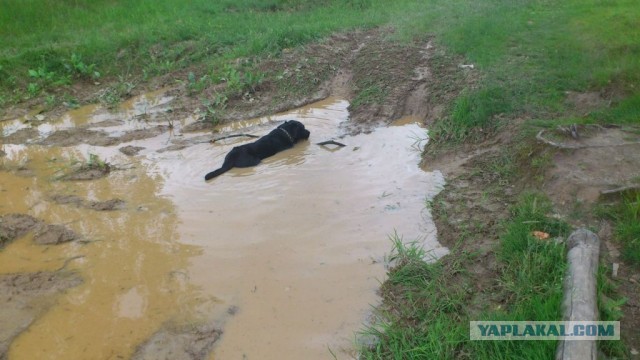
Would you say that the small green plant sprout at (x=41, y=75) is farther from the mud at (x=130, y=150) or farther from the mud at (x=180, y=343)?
the mud at (x=180, y=343)

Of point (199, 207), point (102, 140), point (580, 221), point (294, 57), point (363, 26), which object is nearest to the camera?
point (580, 221)

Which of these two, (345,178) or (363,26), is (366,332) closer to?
(345,178)

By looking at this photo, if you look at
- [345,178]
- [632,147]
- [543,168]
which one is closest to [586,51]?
[632,147]

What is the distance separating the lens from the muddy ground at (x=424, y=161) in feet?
12.2

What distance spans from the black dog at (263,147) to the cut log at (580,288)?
3426 millimetres

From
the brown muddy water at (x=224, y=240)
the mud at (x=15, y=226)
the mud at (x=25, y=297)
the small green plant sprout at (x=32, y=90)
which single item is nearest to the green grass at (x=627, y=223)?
the brown muddy water at (x=224, y=240)

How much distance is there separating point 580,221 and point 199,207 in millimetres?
3256

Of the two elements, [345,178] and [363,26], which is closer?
[345,178]

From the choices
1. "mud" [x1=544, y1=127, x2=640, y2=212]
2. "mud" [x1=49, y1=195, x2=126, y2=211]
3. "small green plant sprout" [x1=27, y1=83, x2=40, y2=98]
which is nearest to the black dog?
"mud" [x1=49, y1=195, x2=126, y2=211]

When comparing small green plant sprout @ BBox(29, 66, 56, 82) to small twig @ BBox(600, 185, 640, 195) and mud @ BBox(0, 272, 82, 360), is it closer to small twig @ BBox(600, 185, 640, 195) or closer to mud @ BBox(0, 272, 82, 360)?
mud @ BBox(0, 272, 82, 360)

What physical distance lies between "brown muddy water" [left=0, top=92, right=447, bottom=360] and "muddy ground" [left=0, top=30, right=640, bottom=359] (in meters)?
0.14

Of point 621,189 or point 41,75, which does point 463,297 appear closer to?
point 621,189

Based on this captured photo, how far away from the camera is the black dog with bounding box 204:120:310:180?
589 cm

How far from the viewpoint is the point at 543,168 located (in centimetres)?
481
